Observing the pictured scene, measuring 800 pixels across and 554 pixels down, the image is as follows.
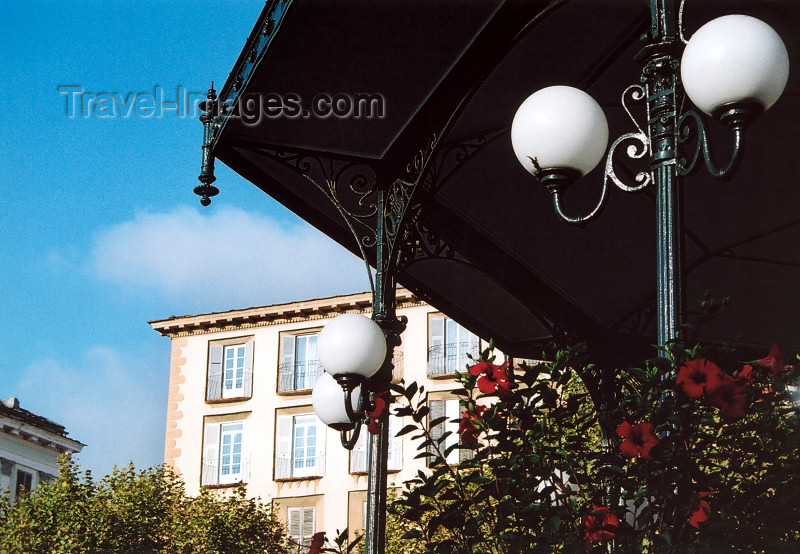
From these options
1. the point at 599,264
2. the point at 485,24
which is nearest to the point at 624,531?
the point at 485,24

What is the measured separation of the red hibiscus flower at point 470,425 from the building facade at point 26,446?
137 ft

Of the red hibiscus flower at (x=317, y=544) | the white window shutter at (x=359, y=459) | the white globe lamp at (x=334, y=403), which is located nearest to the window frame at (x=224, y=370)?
the white window shutter at (x=359, y=459)

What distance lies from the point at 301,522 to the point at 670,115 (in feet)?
116

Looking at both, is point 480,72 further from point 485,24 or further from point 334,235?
point 334,235

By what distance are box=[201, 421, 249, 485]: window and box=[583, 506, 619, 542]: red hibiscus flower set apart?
36921 millimetres

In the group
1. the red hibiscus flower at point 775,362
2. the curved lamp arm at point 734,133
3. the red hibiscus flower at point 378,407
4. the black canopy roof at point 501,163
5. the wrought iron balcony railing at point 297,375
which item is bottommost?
the red hibiscus flower at point 775,362

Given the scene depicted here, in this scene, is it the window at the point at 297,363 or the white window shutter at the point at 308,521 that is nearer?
the white window shutter at the point at 308,521

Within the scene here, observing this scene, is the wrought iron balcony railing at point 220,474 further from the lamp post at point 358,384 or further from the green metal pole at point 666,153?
the green metal pole at point 666,153

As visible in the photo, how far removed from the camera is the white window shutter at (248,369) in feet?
131

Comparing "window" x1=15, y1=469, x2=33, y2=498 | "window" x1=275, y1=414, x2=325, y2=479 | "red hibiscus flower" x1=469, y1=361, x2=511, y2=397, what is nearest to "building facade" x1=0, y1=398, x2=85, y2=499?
"window" x1=15, y1=469, x2=33, y2=498

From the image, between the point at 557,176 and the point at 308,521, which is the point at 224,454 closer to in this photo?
the point at 308,521

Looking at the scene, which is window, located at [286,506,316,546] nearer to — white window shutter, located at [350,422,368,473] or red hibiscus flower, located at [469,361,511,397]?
white window shutter, located at [350,422,368,473]

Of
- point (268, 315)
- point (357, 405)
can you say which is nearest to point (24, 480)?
point (268, 315)

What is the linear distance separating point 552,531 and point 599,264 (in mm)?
6196
